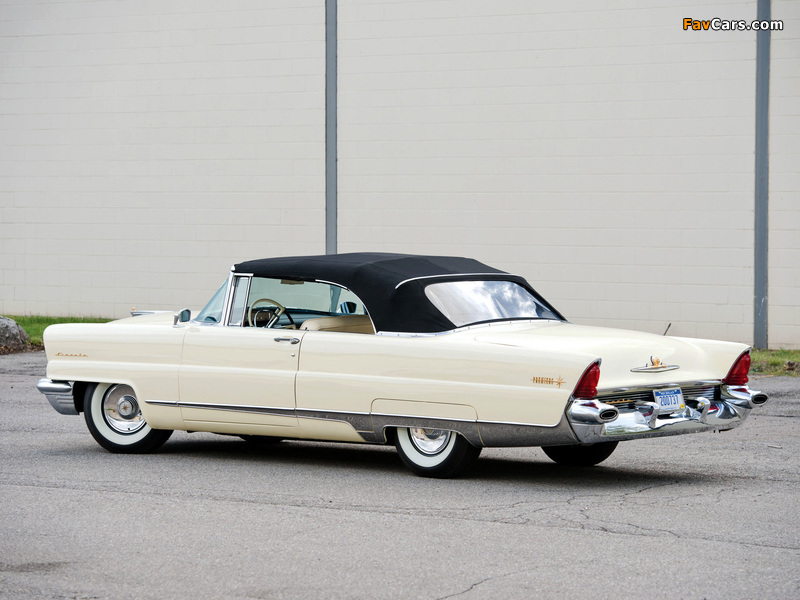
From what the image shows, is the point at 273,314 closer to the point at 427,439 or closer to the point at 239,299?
the point at 239,299

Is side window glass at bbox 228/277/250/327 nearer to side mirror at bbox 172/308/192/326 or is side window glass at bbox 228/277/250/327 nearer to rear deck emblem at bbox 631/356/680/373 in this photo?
side mirror at bbox 172/308/192/326

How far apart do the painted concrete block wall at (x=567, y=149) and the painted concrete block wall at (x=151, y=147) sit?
109cm

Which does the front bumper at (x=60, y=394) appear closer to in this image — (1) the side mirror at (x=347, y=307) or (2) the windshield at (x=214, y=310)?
(2) the windshield at (x=214, y=310)


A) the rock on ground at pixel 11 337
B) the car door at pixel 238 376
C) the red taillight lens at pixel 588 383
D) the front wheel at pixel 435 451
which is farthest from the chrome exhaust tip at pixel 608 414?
the rock on ground at pixel 11 337

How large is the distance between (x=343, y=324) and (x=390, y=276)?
22.9 inches

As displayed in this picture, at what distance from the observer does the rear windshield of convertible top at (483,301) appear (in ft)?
25.0

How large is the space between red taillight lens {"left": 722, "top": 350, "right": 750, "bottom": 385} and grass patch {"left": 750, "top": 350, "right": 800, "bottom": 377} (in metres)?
7.35

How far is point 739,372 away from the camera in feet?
24.5

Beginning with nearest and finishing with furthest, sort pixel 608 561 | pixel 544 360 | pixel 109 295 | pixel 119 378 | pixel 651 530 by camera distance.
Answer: pixel 608 561 → pixel 651 530 → pixel 544 360 → pixel 119 378 → pixel 109 295

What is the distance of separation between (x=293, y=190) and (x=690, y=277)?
23.3 feet

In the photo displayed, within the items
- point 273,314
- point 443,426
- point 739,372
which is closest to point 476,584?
point 443,426

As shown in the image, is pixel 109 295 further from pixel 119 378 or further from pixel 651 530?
pixel 651 530

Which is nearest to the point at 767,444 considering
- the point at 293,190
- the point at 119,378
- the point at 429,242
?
the point at 119,378

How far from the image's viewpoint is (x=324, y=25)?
64.7 feet
